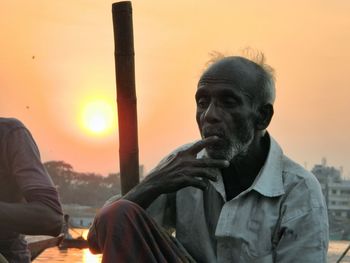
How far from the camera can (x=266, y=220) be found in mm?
2592

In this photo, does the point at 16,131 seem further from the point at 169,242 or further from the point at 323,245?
the point at 323,245

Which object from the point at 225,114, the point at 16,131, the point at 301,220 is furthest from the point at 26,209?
the point at 301,220

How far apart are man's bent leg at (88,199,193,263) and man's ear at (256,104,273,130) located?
0.58 metres

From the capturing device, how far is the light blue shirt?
99.6 inches

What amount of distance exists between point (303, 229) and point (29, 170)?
0.96 m

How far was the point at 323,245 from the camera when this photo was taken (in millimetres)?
2531

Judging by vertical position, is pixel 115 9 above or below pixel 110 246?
above

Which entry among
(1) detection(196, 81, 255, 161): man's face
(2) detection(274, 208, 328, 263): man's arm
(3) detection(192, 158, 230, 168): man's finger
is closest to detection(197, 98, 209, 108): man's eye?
(1) detection(196, 81, 255, 161): man's face


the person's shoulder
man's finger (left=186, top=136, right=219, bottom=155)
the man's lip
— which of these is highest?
the man's lip

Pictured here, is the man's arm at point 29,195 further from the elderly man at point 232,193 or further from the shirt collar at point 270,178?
the shirt collar at point 270,178

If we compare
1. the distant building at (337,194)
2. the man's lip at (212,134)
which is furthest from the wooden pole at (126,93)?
the distant building at (337,194)

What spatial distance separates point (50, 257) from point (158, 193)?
23.5m

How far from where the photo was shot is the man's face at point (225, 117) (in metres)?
2.61

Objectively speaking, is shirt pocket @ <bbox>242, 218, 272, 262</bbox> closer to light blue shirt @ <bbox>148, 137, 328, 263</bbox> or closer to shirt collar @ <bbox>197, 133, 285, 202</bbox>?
light blue shirt @ <bbox>148, 137, 328, 263</bbox>
